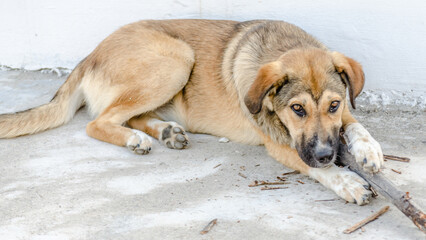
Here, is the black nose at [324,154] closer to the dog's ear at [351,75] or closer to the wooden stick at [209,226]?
the dog's ear at [351,75]

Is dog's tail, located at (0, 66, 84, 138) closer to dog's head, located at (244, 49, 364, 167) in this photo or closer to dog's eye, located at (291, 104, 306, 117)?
dog's head, located at (244, 49, 364, 167)

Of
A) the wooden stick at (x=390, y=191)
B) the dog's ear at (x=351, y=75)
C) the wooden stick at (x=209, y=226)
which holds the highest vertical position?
the dog's ear at (x=351, y=75)

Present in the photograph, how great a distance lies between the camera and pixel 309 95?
365cm

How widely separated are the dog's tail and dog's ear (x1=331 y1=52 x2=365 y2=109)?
96.1 inches

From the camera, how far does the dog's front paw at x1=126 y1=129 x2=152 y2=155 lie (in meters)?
4.34

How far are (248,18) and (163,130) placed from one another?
1.62 m

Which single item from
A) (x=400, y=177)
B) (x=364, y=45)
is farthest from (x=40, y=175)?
(x=364, y=45)

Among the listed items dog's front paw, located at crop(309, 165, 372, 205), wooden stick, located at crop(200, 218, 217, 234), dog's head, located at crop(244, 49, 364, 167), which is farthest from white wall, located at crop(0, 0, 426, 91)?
wooden stick, located at crop(200, 218, 217, 234)

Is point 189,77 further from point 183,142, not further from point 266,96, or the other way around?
point 266,96

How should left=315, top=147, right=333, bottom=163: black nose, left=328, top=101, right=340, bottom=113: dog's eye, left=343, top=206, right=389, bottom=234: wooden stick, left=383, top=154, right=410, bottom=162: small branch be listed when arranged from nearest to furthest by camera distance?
left=343, top=206, right=389, bottom=234: wooden stick → left=315, top=147, right=333, bottom=163: black nose → left=328, top=101, right=340, bottom=113: dog's eye → left=383, top=154, right=410, bottom=162: small branch

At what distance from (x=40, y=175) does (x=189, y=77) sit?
1.64 meters

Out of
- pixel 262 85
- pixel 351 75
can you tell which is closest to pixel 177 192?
pixel 262 85

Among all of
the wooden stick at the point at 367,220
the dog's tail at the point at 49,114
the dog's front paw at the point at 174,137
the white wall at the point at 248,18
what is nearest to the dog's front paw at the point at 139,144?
the dog's front paw at the point at 174,137

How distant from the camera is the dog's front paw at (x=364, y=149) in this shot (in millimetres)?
3441
